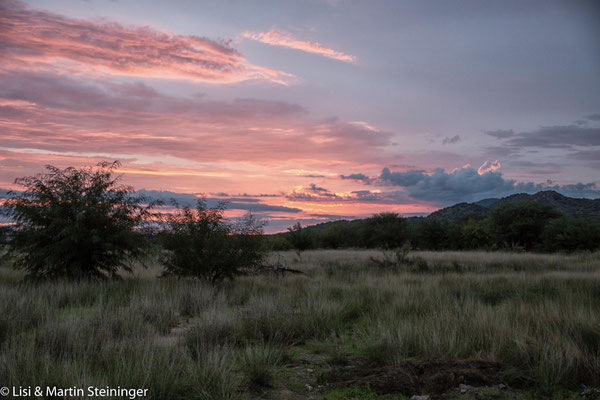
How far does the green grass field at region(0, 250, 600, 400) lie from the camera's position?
521cm

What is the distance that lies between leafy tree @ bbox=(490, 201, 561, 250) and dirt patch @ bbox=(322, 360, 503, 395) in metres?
47.3

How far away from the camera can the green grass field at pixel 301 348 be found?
521 centimetres

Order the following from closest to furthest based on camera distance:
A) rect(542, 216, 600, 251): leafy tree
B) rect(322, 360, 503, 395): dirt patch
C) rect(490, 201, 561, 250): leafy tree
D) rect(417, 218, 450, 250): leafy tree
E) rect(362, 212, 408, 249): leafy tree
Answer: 1. rect(322, 360, 503, 395): dirt patch
2. rect(542, 216, 600, 251): leafy tree
3. rect(490, 201, 561, 250): leafy tree
4. rect(417, 218, 450, 250): leafy tree
5. rect(362, 212, 408, 249): leafy tree

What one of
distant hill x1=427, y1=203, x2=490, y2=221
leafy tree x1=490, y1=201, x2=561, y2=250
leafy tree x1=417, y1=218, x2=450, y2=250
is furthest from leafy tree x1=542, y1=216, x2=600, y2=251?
distant hill x1=427, y1=203, x2=490, y2=221

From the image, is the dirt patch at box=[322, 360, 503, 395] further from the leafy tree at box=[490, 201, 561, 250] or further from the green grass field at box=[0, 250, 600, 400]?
the leafy tree at box=[490, 201, 561, 250]

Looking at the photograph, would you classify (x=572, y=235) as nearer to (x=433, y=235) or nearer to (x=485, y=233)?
(x=485, y=233)

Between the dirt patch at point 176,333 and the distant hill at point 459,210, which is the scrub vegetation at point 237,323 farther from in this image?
the distant hill at point 459,210

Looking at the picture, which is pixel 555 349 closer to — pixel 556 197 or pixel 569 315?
pixel 569 315

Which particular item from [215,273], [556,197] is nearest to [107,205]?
[215,273]

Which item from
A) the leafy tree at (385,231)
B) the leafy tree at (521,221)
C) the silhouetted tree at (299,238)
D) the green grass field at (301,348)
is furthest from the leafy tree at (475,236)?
the green grass field at (301,348)

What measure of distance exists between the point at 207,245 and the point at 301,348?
7420 mm

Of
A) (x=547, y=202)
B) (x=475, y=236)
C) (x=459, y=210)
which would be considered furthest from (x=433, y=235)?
(x=459, y=210)

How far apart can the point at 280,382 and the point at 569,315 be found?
642cm

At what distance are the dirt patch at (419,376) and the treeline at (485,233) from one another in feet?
108
